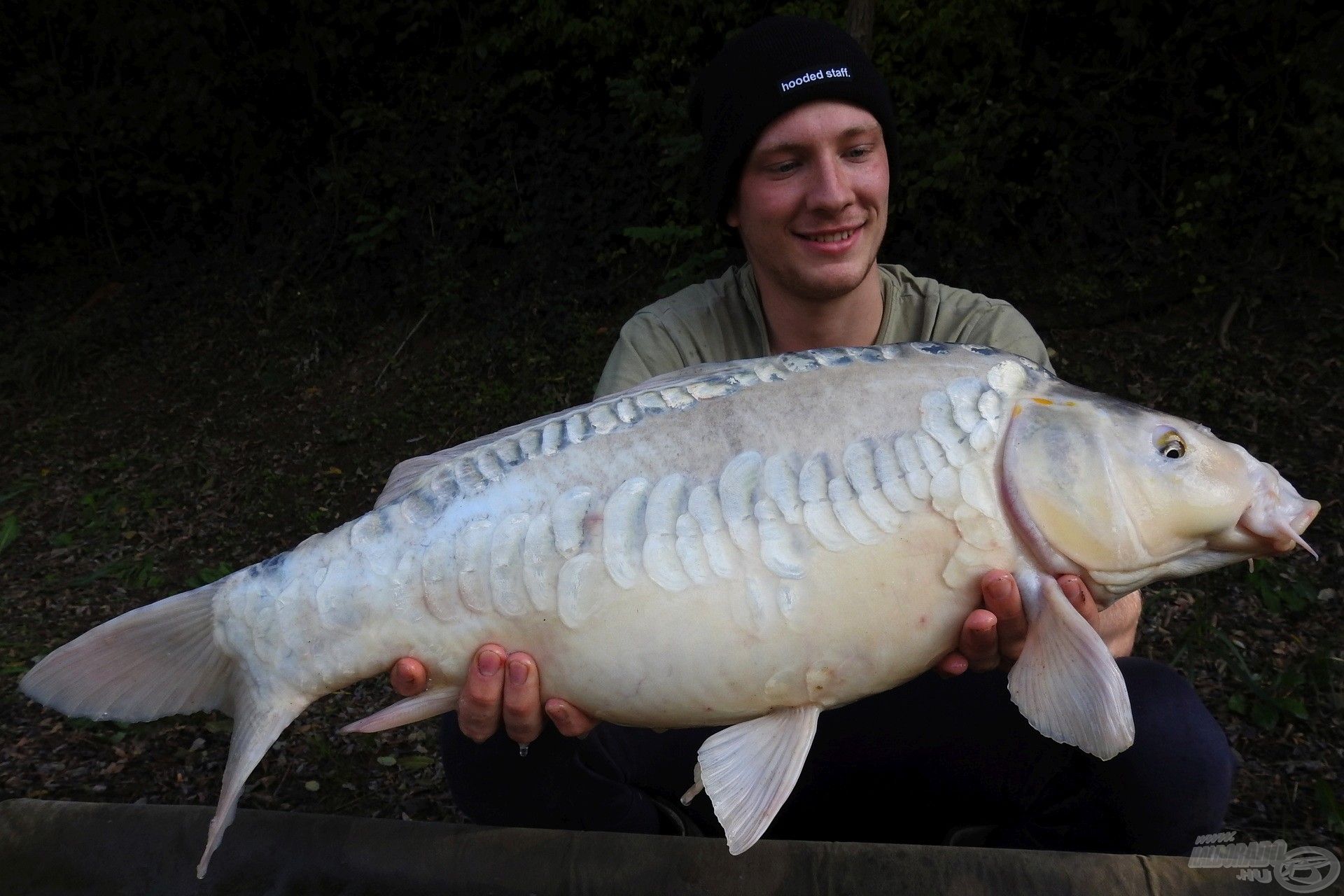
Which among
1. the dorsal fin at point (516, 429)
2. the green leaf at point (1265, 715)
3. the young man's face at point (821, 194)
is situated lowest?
the green leaf at point (1265, 715)

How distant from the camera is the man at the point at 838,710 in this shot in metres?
1.34

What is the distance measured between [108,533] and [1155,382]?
11.7 feet

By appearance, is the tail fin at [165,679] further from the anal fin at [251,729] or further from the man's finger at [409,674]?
the man's finger at [409,674]

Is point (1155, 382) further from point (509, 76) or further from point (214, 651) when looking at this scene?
point (509, 76)

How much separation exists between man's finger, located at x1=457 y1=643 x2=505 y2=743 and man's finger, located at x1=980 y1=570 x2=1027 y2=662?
542mm

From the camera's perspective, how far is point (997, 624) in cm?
110

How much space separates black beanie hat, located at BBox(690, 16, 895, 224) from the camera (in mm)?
1589

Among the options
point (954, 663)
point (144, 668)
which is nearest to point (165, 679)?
point (144, 668)

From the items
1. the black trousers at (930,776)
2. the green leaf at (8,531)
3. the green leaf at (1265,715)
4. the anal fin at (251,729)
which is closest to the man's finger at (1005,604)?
the black trousers at (930,776)

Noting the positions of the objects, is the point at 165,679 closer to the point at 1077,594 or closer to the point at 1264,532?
the point at 1077,594

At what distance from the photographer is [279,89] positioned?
548cm

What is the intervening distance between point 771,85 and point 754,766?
3.48 ft

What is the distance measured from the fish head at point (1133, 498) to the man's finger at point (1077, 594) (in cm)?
1

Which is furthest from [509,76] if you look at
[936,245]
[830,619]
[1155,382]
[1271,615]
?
[830,619]
